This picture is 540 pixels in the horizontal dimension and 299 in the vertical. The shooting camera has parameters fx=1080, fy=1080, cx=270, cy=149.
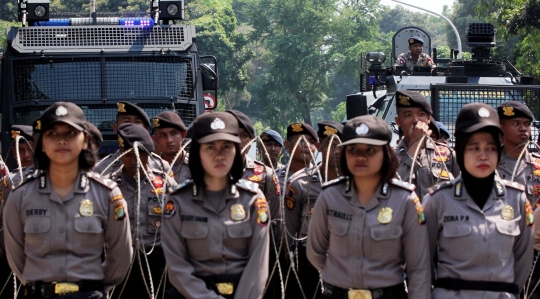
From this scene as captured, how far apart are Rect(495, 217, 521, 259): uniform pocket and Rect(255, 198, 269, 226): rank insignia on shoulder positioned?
126 cm

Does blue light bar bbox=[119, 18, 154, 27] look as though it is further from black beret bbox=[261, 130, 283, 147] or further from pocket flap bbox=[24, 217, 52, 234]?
pocket flap bbox=[24, 217, 52, 234]

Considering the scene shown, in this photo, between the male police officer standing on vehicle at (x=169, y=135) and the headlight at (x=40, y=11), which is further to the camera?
the headlight at (x=40, y=11)

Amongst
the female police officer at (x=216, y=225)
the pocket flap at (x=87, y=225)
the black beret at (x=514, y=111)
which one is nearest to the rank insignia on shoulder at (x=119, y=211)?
the pocket flap at (x=87, y=225)

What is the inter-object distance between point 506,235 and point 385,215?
658mm

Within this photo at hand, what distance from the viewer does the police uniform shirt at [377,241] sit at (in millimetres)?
5738

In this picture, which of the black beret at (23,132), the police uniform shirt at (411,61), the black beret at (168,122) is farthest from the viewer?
the police uniform shirt at (411,61)

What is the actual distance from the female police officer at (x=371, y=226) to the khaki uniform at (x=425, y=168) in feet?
6.50

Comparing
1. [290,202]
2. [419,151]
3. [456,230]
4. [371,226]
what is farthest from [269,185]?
[456,230]

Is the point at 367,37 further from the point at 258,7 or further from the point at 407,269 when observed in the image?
the point at 407,269

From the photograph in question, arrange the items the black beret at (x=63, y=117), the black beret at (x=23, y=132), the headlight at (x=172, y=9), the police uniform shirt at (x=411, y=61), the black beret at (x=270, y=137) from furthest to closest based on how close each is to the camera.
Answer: the police uniform shirt at (x=411, y=61) → the headlight at (x=172, y=9) → the black beret at (x=270, y=137) → the black beret at (x=23, y=132) → the black beret at (x=63, y=117)

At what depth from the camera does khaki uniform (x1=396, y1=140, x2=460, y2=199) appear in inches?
311

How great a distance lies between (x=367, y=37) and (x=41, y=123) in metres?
49.3

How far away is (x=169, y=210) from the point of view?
5.94 meters

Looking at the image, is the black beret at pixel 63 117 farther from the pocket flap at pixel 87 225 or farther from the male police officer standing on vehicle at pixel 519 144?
the male police officer standing on vehicle at pixel 519 144
